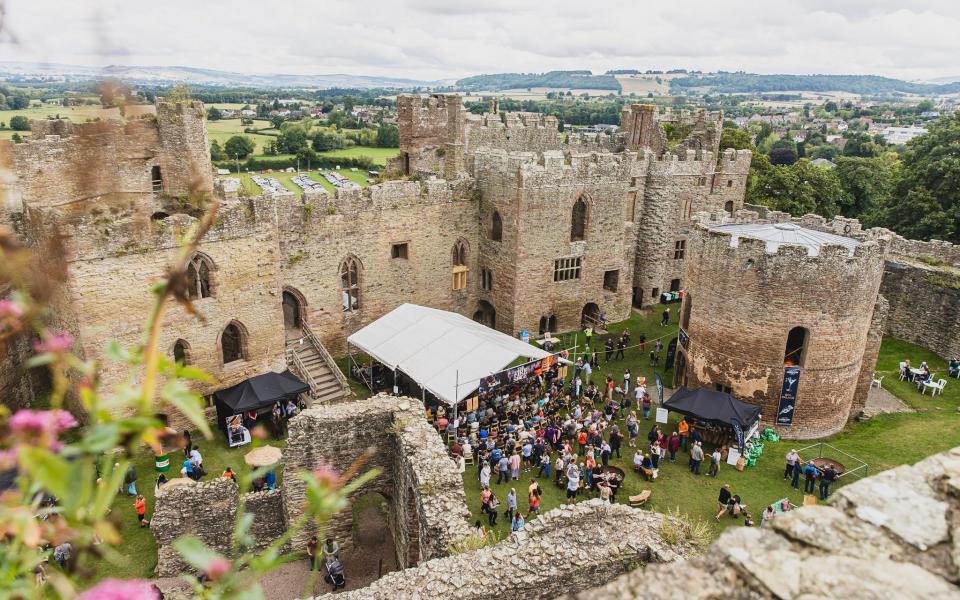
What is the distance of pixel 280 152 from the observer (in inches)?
3553

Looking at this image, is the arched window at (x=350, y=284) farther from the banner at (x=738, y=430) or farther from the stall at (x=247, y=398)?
the banner at (x=738, y=430)

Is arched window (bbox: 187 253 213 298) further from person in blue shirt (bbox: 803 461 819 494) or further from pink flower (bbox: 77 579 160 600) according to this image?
pink flower (bbox: 77 579 160 600)

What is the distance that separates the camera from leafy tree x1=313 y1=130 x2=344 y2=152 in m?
93.1

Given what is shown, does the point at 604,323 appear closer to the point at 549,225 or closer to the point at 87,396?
the point at 549,225

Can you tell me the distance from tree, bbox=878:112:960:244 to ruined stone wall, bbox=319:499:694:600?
3418 centimetres

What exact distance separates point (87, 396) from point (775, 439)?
73.0 ft

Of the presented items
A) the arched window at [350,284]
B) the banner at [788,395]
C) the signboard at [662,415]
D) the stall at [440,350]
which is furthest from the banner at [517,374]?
the arched window at [350,284]

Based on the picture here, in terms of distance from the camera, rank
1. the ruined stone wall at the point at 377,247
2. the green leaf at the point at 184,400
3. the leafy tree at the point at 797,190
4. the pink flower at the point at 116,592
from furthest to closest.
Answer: the leafy tree at the point at 797,190, the ruined stone wall at the point at 377,247, the green leaf at the point at 184,400, the pink flower at the point at 116,592

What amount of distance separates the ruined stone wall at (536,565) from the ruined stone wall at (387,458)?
8.20ft

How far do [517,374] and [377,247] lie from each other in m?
8.79

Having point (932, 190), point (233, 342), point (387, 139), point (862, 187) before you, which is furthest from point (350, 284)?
point (387, 139)

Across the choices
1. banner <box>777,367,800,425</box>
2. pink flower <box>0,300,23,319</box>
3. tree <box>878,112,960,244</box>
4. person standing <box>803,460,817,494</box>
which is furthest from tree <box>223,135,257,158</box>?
pink flower <box>0,300,23,319</box>

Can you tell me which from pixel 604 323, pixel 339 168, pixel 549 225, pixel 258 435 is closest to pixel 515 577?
pixel 258 435

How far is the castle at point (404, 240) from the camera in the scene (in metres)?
19.2
